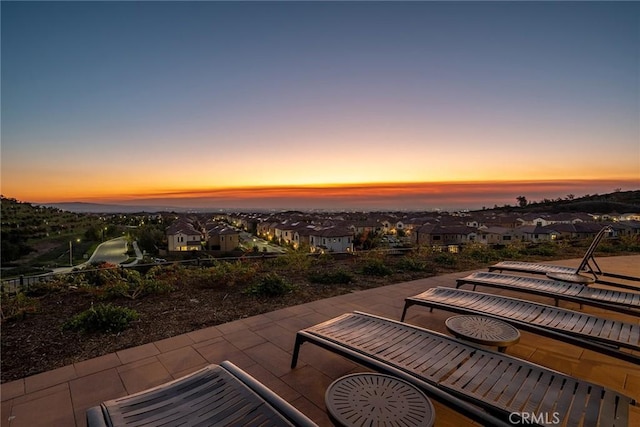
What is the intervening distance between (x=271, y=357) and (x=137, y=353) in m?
1.61

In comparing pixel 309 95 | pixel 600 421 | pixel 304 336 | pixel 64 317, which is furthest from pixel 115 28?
pixel 600 421

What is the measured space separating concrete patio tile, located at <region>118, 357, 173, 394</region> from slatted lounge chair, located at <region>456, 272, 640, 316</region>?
15.7 ft

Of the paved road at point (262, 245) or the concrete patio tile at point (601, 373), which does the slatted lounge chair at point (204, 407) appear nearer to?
the concrete patio tile at point (601, 373)

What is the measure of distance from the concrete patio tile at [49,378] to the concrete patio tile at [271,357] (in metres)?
1.79

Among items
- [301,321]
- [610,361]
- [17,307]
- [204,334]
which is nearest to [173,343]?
[204,334]

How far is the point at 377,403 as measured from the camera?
5.99 feet

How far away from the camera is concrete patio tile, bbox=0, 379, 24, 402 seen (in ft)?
9.03

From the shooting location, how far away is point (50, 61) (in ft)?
31.1

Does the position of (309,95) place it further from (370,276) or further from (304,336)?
(304,336)

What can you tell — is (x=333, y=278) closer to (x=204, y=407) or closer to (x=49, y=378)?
(x=49, y=378)

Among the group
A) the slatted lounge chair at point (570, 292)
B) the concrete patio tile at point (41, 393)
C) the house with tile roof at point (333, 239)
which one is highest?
the slatted lounge chair at point (570, 292)

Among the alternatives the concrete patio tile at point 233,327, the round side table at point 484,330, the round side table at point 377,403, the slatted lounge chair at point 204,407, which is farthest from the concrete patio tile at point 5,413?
the round side table at point 484,330

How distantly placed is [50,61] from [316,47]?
28.3 feet

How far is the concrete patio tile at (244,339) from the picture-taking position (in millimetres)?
3736
